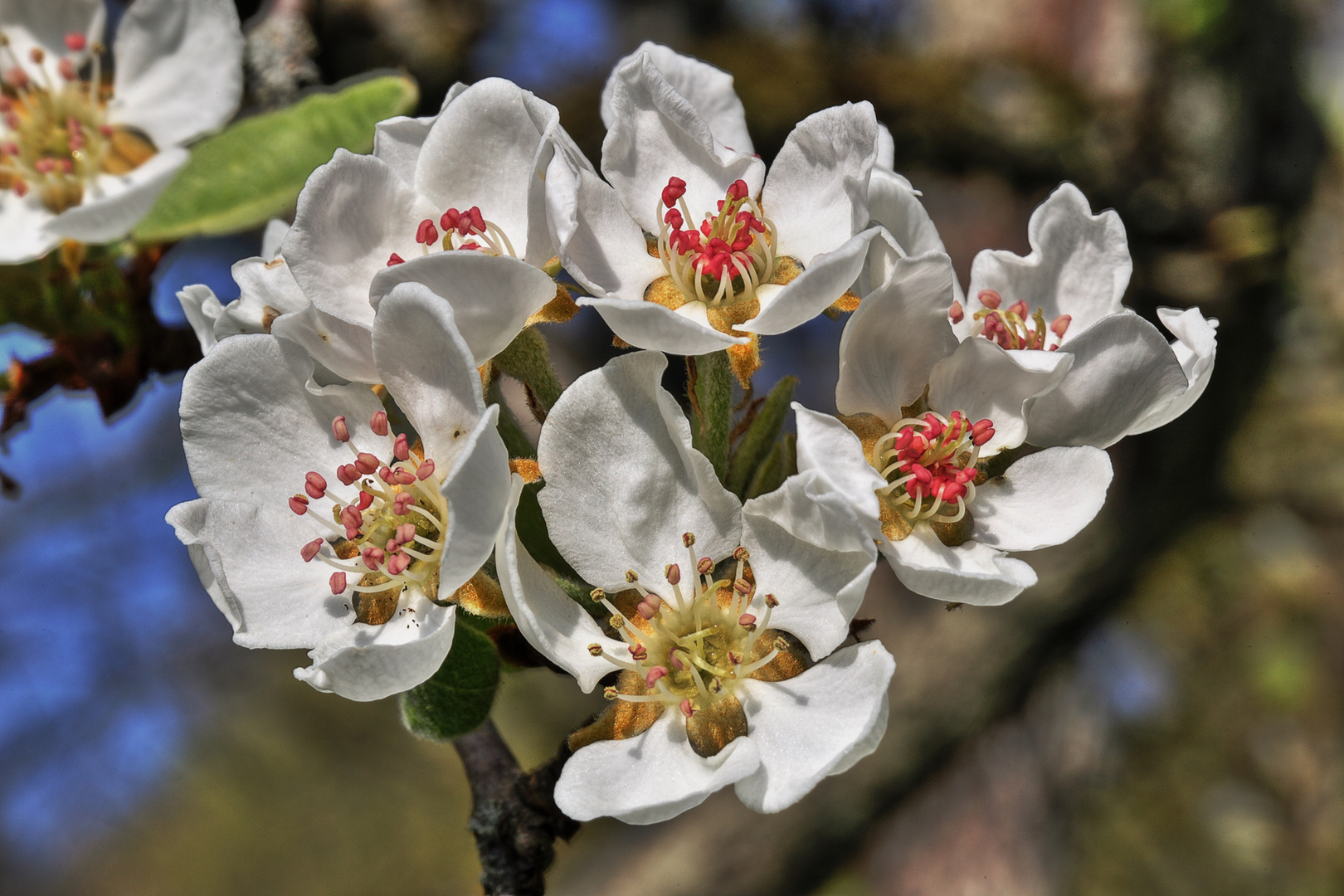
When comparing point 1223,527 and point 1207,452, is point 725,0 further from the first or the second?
point 1223,527

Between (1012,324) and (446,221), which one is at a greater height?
(446,221)

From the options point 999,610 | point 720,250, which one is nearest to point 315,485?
point 720,250

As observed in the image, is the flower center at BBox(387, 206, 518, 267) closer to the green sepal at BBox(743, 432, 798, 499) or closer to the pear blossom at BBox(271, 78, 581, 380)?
the pear blossom at BBox(271, 78, 581, 380)

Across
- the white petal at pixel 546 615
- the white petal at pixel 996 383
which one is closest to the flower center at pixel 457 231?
the white petal at pixel 546 615

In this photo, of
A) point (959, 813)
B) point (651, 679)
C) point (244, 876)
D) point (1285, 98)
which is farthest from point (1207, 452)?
point (244, 876)

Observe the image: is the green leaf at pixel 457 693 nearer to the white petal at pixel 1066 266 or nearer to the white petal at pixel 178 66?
the white petal at pixel 1066 266

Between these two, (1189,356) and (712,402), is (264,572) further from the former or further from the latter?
(1189,356)
